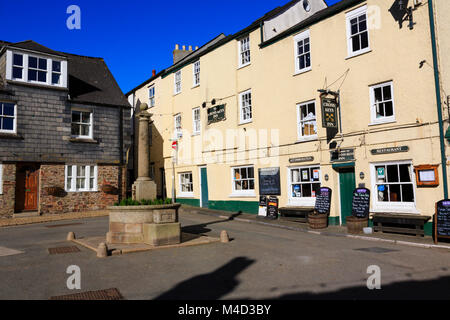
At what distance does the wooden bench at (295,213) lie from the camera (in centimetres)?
1488

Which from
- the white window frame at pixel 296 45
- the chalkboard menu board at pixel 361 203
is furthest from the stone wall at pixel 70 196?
the chalkboard menu board at pixel 361 203

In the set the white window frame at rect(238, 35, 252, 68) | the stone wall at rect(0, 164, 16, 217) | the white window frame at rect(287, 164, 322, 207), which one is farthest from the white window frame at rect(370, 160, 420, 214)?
the stone wall at rect(0, 164, 16, 217)

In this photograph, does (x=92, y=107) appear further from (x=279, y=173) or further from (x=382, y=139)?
(x=382, y=139)

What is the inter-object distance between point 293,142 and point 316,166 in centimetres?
162

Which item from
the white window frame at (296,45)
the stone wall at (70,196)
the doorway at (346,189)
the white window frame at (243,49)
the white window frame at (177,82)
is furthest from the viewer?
the white window frame at (177,82)

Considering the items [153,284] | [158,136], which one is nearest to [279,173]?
[153,284]

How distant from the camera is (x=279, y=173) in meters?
16.5

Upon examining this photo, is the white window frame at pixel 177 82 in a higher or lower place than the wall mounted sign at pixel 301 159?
higher

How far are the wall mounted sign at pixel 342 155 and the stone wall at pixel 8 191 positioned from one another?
51.6 ft

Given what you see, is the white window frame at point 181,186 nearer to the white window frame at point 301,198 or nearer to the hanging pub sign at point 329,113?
the white window frame at point 301,198

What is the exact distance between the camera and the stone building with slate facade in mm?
18319

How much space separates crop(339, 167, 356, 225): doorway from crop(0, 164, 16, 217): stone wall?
1601 centimetres

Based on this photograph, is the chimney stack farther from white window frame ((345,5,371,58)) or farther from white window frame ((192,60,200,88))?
white window frame ((345,5,371,58))

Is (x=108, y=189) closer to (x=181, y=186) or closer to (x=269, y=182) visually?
(x=181, y=186)
